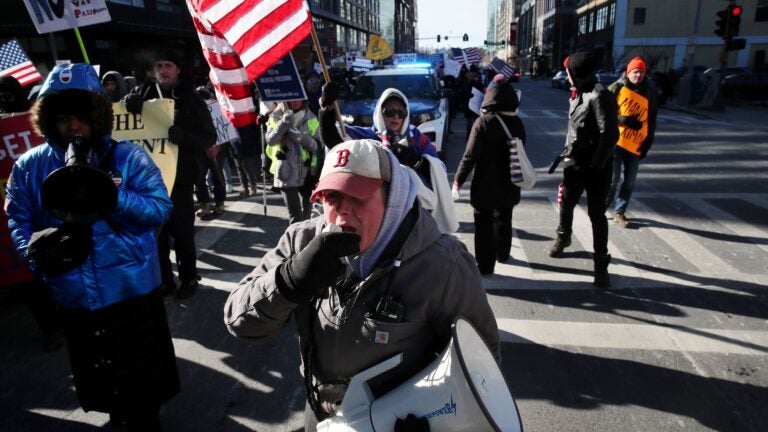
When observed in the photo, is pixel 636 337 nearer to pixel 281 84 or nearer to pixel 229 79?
pixel 281 84

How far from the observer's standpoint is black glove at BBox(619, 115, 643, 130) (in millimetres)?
6242

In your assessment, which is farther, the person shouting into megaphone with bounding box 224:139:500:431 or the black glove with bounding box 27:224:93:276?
the black glove with bounding box 27:224:93:276

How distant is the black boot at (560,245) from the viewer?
561 centimetres

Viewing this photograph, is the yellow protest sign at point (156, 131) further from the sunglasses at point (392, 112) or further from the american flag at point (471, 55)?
the american flag at point (471, 55)

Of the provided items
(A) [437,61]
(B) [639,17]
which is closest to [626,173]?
(A) [437,61]

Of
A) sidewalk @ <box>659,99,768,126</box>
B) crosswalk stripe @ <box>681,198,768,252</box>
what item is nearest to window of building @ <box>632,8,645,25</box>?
sidewalk @ <box>659,99,768,126</box>

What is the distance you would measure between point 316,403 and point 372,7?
81676 millimetres

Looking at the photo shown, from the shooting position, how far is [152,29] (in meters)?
17.5

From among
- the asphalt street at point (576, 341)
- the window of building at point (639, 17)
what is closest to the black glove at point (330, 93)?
the asphalt street at point (576, 341)

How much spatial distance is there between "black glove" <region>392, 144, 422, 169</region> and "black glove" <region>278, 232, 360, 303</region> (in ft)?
6.94

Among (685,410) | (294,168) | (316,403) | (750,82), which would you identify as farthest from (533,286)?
(750,82)

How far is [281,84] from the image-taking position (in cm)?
509

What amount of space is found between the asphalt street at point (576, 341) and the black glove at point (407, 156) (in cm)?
159

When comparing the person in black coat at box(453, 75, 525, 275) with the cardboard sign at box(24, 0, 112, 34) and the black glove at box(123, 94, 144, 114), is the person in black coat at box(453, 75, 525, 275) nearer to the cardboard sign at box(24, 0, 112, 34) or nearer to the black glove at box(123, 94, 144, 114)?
the black glove at box(123, 94, 144, 114)
